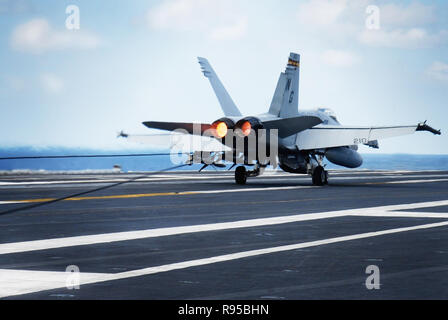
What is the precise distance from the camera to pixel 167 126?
30.6 meters

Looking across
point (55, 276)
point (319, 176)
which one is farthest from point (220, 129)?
point (55, 276)

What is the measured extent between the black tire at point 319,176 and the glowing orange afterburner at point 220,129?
6265 millimetres

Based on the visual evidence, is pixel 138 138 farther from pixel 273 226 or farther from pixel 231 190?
pixel 273 226

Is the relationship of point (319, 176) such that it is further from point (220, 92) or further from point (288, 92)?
point (220, 92)

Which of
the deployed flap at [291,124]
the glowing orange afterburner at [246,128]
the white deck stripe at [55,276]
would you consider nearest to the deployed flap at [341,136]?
the deployed flap at [291,124]

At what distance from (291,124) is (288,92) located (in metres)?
2.46

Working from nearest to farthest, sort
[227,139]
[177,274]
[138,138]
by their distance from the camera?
[177,274] < [227,139] < [138,138]

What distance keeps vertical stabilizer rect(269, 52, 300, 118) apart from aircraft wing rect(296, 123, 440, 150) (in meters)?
1.24

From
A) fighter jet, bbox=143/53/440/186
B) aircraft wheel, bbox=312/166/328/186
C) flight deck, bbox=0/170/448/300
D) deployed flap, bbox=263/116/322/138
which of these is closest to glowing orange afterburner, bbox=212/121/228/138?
fighter jet, bbox=143/53/440/186

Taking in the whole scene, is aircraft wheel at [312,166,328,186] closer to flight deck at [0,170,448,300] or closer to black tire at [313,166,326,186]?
black tire at [313,166,326,186]

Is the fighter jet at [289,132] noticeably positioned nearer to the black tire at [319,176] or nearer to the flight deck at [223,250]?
the black tire at [319,176]

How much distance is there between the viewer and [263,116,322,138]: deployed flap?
30.2 metres
